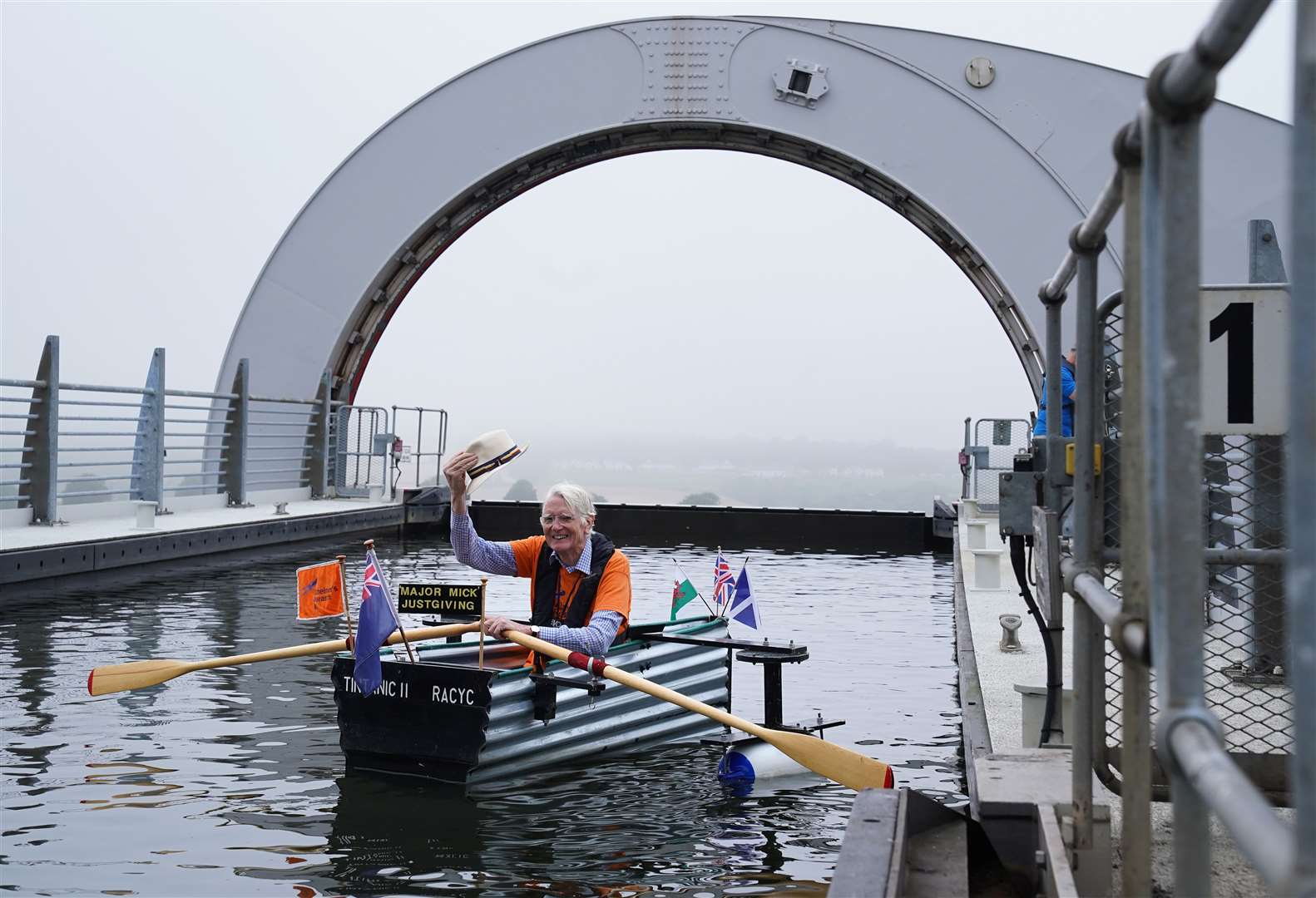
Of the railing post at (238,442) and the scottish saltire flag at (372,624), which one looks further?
the railing post at (238,442)

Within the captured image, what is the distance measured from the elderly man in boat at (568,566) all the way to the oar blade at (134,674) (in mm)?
1406

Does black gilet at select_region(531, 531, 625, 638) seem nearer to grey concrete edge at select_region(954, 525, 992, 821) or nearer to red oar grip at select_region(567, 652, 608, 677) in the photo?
red oar grip at select_region(567, 652, 608, 677)

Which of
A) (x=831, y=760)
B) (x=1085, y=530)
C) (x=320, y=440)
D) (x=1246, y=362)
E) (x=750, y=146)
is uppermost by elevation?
(x=750, y=146)

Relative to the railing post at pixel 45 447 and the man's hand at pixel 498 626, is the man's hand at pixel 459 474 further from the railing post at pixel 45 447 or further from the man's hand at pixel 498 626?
the railing post at pixel 45 447

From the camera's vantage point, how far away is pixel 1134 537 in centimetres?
232

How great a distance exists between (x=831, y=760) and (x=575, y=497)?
64.1 inches

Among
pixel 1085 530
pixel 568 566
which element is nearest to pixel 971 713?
pixel 568 566

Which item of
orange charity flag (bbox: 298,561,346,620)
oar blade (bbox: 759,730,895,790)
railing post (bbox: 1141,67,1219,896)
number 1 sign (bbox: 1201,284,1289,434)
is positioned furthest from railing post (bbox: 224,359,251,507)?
railing post (bbox: 1141,67,1219,896)

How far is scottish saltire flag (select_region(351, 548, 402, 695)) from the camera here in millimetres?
5332

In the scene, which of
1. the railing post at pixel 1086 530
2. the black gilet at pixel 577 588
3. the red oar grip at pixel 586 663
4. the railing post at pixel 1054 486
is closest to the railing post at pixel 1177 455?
the railing post at pixel 1086 530

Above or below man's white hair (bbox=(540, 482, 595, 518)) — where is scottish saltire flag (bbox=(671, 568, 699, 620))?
below

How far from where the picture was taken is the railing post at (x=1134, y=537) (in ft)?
7.58

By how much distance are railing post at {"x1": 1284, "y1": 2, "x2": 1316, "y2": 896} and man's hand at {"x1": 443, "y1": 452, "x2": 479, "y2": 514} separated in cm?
507

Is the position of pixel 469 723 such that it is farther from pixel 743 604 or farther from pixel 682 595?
pixel 743 604
